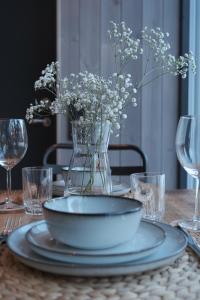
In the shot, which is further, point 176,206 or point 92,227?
point 176,206

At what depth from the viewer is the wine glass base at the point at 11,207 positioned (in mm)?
1030

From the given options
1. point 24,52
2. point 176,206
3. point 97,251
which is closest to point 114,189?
point 176,206

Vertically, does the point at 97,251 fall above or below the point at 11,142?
below

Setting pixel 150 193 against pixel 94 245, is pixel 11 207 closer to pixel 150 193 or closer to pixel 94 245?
pixel 150 193

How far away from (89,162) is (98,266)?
505 millimetres

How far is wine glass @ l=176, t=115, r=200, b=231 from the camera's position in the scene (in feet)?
2.99

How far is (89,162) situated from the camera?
1009 millimetres

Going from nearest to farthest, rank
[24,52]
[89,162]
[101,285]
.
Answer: [101,285], [89,162], [24,52]

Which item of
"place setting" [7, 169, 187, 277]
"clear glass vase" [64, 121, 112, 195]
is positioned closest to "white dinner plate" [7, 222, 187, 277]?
"place setting" [7, 169, 187, 277]

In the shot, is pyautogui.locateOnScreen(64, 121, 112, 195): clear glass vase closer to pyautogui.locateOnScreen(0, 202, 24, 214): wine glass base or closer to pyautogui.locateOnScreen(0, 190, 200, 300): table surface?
pyautogui.locateOnScreen(0, 202, 24, 214): wine glass base

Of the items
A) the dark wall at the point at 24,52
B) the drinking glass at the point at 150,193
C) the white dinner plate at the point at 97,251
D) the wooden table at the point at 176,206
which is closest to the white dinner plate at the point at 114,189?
the wooden table at the point at 176,206

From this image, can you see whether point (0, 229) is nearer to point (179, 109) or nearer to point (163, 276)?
point (163, 276)

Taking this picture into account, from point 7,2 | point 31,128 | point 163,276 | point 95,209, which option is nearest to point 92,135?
point 95,209

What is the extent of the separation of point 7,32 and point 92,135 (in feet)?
7.93
